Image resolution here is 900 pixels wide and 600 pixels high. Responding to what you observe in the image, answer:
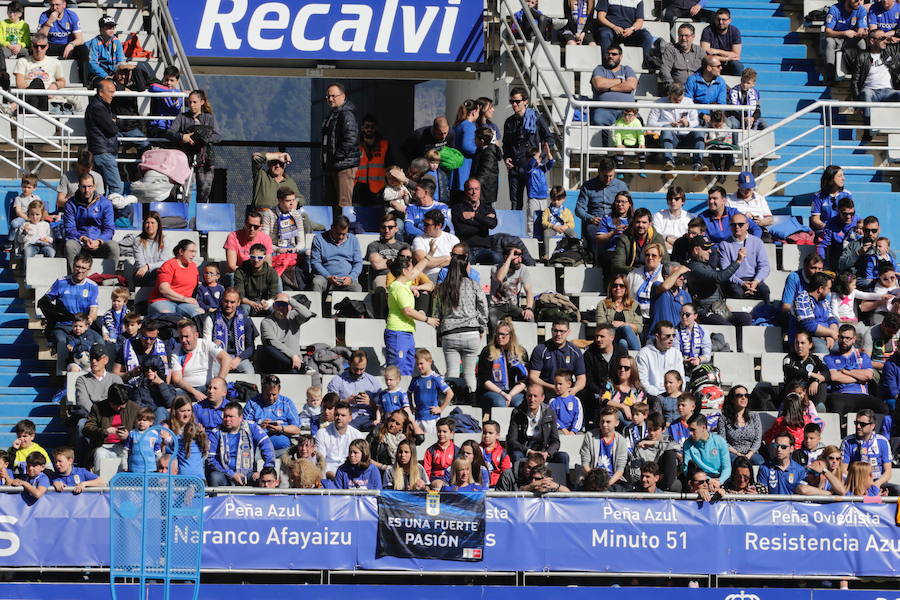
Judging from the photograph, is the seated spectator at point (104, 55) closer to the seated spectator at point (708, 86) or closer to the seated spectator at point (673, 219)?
the seated spectator at point (673, 219)

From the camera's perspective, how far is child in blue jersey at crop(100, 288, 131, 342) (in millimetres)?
17109

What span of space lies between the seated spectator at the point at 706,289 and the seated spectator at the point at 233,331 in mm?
4593

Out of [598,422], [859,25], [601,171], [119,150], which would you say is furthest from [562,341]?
[859,25]

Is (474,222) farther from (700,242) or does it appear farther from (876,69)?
(876,69)

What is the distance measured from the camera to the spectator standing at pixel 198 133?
1962 cm

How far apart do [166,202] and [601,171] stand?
472 cm

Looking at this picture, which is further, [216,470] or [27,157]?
[27,157]

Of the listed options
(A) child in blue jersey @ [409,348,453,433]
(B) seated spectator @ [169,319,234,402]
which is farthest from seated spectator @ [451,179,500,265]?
(B) seated spectator @ [169,319,234,402]

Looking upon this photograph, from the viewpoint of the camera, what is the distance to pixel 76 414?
53.4 ft

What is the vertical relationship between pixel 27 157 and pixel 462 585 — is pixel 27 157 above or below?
above

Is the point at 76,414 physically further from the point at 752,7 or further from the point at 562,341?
the point at 752,7

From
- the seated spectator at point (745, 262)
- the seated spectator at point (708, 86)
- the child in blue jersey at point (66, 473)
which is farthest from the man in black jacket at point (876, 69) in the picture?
the child in blue jersey at point (66, 473)

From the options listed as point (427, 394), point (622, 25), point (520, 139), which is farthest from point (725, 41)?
point (427, 394)

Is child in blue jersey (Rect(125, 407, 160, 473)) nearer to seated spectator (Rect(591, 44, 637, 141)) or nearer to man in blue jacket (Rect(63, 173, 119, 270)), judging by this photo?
man in blue jacket (Rect(63, 173, 119, 270))
